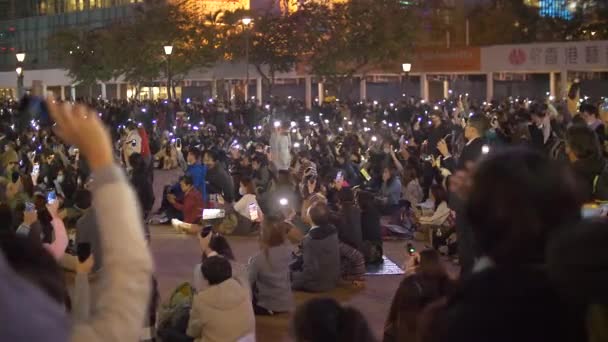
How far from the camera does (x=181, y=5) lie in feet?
149

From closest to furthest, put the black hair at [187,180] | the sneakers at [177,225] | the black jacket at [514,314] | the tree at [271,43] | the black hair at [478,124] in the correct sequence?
the black jacket at [514,314] → the black hair at [478,124] → the sneakers at [177,225] → the black hair at [187,180] → the tree at [271,43]

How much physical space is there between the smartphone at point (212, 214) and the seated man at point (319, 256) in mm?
2985

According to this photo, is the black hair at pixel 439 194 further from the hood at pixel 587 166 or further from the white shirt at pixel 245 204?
the hood at pixel 587 166

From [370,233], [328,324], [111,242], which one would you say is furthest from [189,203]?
[111,242]

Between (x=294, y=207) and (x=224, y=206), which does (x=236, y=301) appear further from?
(x=224, y=206)

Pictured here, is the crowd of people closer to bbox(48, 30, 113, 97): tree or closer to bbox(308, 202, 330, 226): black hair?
bbox(308, 202, 330, 226): black hair

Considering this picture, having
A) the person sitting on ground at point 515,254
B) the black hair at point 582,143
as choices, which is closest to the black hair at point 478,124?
the black hair at point 582,143

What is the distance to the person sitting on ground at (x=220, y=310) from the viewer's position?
23.7 ft

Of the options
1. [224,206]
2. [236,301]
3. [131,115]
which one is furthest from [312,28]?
[236,301]

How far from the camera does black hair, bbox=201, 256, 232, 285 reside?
24.3ft

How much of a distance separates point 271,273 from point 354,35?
93.1 ft

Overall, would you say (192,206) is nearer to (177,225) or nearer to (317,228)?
(177,225)

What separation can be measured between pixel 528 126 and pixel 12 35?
7857 cm

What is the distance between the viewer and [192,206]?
14.4 meters
